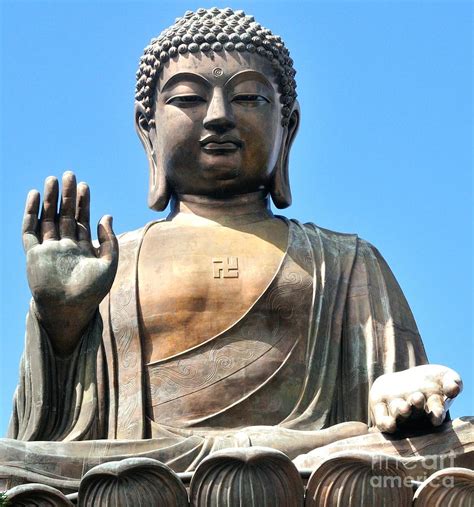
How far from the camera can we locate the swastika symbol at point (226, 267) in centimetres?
1711

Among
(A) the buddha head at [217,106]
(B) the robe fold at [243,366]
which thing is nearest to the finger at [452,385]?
(B) the robe fold at [243,366]

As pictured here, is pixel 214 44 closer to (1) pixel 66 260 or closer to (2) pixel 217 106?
(2) pixel 217 106

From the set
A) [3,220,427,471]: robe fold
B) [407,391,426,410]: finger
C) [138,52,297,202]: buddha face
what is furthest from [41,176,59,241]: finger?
[407,391,426,410]: finger

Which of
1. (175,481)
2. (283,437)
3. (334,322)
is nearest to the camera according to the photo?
(175,481)

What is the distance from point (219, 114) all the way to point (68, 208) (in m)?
1.61

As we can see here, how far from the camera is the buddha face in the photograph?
1761cm

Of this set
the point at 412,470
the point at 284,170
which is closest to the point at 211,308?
the point at 284,170

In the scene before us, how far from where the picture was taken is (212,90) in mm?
17625

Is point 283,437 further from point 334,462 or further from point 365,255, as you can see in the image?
point 365,255

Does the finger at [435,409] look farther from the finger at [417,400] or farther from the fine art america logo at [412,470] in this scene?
the fine art america logo at [412,470]

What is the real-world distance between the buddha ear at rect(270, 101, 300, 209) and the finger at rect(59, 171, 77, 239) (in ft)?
7.13

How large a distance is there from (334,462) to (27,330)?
269cm

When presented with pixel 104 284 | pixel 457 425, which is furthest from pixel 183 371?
pixel 457 425

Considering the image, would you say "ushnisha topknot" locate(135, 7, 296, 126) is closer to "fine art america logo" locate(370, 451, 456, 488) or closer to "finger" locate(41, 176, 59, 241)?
"finger" locate(41, 176, 59, 241)
